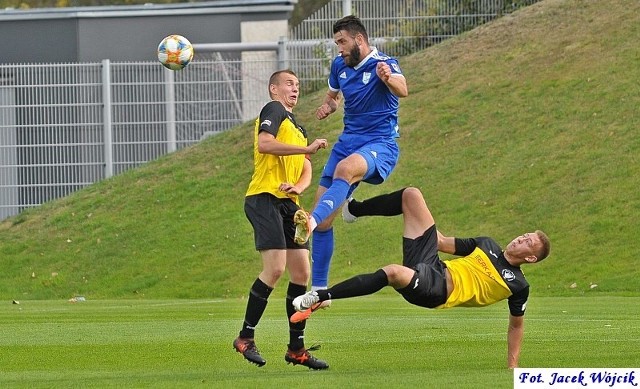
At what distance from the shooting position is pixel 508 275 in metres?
10.9

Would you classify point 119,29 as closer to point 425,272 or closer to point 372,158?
point 372,158

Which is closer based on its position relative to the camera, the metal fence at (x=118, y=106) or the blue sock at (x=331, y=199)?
the blue sock at (x=331, y=199)

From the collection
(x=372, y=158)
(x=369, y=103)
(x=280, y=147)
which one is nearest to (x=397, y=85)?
(x=369, y=103)

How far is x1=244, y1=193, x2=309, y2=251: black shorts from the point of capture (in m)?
11.1

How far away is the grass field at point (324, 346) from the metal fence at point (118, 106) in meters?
12.8

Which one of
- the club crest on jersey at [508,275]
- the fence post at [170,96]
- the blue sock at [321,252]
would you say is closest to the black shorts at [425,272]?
the club crest on jersey at [508,275]

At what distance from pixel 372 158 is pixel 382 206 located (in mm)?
540

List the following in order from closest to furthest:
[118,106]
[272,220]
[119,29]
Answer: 1. [272,220]
2. [118,106]
3. [119,29]

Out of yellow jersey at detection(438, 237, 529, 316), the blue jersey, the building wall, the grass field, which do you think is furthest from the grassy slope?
yellow jersey at detection(438, 237, 529, 316)

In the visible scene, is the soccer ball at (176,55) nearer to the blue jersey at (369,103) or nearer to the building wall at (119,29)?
the blue jersey at (369,103)

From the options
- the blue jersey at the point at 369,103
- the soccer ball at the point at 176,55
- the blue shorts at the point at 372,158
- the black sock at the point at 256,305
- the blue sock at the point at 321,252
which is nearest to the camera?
the black sock at the point at 256,305

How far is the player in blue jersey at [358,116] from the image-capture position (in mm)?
11867

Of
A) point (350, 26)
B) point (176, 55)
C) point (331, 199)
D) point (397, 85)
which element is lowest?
point (331, 199)

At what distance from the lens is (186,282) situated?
27203mm
